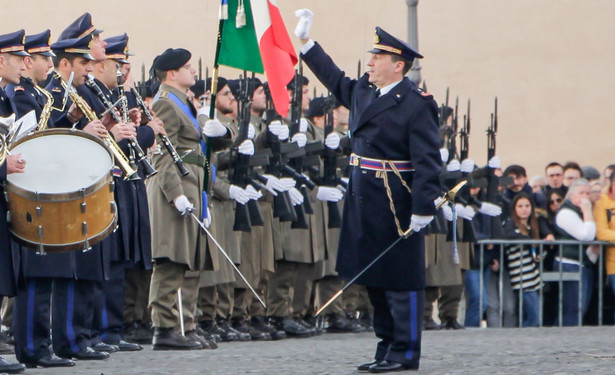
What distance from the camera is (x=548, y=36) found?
20250 mm

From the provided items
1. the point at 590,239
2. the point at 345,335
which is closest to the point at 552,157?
the point at 590,239

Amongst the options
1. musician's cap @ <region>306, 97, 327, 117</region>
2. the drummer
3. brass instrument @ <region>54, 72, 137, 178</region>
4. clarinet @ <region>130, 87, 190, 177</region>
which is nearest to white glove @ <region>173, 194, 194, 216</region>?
clarinet @ <region>130, 87, 190, 177</region>

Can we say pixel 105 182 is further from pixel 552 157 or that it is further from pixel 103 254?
pixel 552 157

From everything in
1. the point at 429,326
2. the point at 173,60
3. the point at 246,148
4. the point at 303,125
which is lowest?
the point at 429,326

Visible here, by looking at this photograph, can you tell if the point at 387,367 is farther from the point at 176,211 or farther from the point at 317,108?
the point at 317,108

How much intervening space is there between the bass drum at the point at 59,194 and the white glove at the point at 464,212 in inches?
238

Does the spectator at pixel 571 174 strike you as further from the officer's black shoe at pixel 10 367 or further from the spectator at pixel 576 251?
the officer's black shoe at pixel 10 367

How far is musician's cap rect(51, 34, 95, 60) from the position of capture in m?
8.72

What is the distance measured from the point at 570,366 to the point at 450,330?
4651 mm

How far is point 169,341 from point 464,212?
4.31 m

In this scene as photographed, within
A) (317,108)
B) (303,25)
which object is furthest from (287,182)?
(303,25)

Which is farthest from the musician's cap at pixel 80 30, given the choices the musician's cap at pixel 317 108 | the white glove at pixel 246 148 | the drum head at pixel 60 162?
the musician's cap at pixel 317 108

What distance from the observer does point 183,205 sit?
31.5 feet

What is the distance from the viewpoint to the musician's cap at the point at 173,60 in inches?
389
